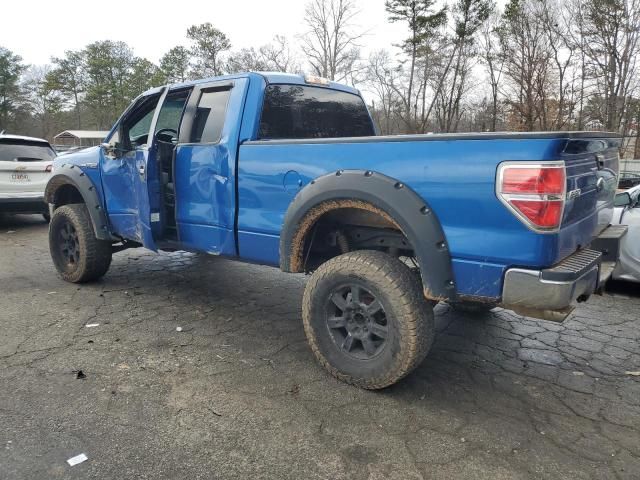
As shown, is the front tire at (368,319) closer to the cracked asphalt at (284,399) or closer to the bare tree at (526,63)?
the cracked asphalt at (284,399)

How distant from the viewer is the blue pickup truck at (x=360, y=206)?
7.93 feet

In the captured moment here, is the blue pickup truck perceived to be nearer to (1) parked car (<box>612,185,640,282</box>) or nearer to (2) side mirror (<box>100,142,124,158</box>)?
(2) side mirror (<box>100,142,124,158</box>)

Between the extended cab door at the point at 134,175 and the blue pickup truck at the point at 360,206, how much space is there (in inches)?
0.7

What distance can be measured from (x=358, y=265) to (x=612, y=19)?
3361cm

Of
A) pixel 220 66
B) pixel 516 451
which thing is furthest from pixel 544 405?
pixel 220 66

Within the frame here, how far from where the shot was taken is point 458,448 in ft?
8.18

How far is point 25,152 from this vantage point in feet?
29.8

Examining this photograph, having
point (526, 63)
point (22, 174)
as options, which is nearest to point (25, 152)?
point (22, 174)

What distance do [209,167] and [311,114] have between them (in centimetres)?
107

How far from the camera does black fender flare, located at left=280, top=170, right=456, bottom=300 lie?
263 centimetres

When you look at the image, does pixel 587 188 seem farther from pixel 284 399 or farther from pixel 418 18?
pixel 418 18

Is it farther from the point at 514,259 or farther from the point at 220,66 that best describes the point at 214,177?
the point at 220,66

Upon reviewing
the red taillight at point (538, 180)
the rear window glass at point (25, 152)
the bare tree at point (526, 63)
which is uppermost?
the bare tree at point (526, 63)

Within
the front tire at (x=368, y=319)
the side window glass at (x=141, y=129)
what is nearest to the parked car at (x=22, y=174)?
the side window glass at (x=141, y=129)
